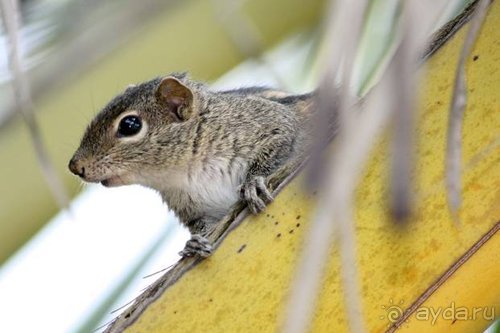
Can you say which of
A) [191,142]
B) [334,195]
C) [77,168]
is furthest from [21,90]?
[191,142]

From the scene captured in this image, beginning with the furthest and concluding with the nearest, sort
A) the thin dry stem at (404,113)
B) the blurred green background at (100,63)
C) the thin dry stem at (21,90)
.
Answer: the blurred green background at (100,63) → the thin dry stem at (21,90) → the thin dry stem at (404,113)

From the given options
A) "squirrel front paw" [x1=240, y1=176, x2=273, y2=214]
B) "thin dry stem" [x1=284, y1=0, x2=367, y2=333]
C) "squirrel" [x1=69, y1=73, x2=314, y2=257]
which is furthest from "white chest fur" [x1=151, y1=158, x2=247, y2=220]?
"thin dry stem" [x1=284, y1=0, x2=367, y2=333]

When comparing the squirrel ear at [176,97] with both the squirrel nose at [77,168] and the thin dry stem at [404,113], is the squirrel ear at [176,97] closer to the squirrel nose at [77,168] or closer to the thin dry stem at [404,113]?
the squirrel nose at [77,168]

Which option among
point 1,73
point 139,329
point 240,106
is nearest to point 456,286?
point 139,329

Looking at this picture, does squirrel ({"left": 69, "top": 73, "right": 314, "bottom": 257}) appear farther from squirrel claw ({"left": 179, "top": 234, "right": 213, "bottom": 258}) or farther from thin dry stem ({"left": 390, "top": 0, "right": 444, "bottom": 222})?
thin dry stem ({"left": 390, "top": 0, "right": 444, "bottom": 222})

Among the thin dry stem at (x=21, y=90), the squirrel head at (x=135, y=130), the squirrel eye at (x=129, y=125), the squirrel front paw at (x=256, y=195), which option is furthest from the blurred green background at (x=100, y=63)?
the squirrel eye at (x=129, y=125)

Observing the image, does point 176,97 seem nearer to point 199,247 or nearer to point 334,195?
point 199,247

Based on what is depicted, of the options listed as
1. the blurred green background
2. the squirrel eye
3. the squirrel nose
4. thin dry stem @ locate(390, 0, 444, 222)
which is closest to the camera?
thin dry stem @ locate(390, 0, 444, 222)
